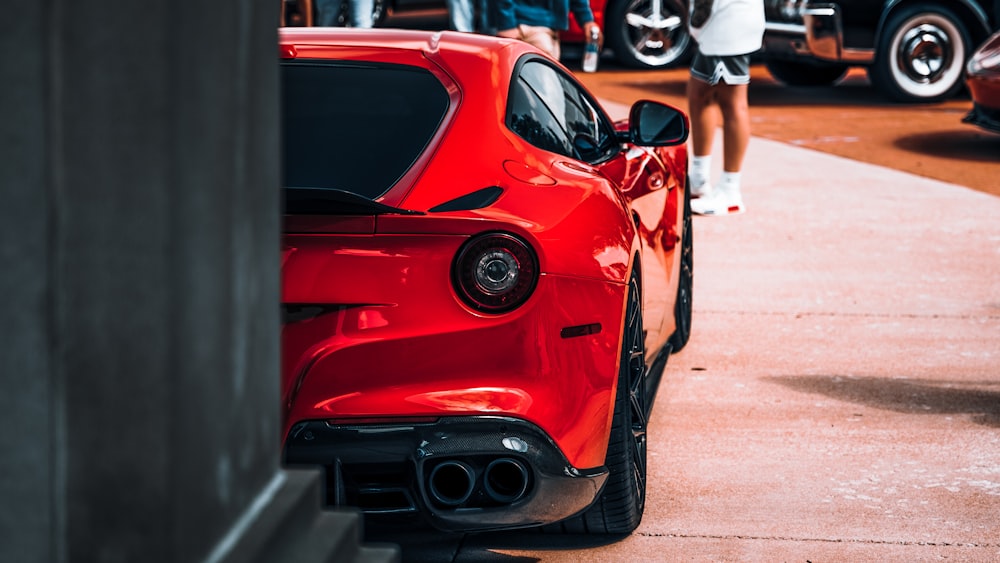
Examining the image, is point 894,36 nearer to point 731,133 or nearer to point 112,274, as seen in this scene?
point 731,133

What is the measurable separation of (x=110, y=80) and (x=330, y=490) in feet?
6.62

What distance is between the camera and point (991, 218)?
862 cm

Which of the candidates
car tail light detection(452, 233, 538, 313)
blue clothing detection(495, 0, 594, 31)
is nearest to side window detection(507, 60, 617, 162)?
car tail light detection(452, 233, 538, 313)

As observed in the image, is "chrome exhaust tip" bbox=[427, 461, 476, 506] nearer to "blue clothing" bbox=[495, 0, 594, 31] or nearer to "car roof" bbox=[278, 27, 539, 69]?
"car roof" bbox=[278, 27, 539, 69]

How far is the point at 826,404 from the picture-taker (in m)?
5.02

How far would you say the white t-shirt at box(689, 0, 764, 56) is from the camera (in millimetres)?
8742

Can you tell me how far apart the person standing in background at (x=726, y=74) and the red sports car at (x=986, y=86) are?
233cm

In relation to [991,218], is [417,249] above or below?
above

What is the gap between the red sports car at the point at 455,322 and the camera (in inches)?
121

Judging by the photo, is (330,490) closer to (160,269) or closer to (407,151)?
(407,151)

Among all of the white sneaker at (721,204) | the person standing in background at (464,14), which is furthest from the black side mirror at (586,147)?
the person standing in background at (464,14)

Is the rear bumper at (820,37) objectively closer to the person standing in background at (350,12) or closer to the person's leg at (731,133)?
the person's leg at (731,133)

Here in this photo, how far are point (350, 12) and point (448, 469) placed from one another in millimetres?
7517

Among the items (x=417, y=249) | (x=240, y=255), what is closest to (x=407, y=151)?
(x=417, y=249)
